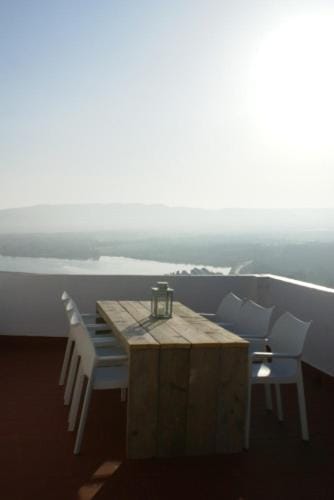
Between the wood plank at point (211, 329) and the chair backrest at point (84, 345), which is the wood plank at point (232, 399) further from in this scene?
the chair backrest at point (84, 345)

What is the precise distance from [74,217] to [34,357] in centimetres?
2424

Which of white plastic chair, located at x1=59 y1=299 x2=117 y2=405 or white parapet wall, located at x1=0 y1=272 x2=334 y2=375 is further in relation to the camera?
white parapet wall, located at x1=0 y1=272 x2=334 y2=375

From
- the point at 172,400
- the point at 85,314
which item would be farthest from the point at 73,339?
the point at 172,400

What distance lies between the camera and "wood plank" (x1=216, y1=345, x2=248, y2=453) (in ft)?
8.41

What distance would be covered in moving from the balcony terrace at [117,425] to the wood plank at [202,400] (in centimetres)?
8

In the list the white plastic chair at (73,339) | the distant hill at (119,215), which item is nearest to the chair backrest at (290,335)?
the white plastic chair at (73,339)

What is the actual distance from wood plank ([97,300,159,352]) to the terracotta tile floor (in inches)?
23.4

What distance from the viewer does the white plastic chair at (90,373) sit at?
258 centimetres

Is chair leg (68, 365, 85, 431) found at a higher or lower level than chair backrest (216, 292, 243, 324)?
lower

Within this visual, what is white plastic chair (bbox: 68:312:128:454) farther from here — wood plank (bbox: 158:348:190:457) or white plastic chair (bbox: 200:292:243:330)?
white plastic chair (bbox: 200:292:243:330)

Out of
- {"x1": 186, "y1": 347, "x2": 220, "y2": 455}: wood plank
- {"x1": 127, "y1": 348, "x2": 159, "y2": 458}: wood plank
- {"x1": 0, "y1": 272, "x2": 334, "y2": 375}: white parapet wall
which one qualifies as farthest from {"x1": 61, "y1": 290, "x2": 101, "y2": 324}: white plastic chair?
{"x1": 186, "y1": 347, "x2": 220, "y2": 455}: wood plank

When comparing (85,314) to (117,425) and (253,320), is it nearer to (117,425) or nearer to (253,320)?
(117,425)

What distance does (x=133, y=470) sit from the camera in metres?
2.44

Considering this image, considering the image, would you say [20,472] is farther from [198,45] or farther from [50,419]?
[198,45]
